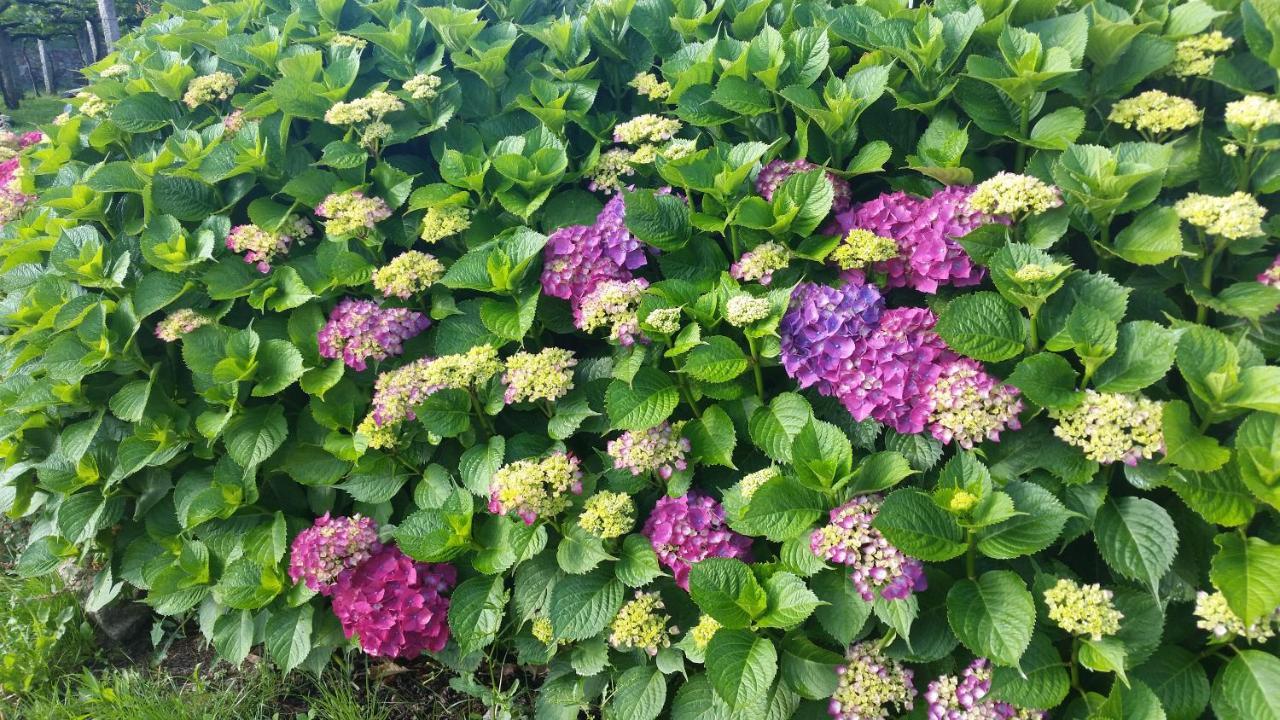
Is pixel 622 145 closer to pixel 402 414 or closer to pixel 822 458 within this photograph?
pixel 402 414

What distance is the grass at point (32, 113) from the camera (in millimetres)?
14766

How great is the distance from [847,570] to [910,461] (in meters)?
0.34

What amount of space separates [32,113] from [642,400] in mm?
19846

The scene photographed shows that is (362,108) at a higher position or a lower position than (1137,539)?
higher

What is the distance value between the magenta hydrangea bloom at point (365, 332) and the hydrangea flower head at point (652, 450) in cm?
86

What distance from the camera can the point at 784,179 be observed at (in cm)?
251

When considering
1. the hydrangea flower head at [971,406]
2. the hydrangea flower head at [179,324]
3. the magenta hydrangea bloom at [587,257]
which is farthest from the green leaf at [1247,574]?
the hydrangea flower head at [179,324]

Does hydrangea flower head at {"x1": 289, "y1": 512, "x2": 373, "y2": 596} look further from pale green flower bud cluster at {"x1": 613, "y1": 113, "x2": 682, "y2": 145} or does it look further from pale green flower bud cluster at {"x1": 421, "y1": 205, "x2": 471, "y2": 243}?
pale green flower bud cluster at {"x1": 613, "y1": 113, "x2": 682, "y2": 145}

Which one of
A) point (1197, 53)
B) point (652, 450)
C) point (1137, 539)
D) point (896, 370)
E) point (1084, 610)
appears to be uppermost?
point (1197, 53)

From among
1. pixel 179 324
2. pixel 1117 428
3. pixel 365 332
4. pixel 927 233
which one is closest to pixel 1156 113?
pixel 927 233

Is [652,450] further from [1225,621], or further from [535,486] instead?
[1225,621]

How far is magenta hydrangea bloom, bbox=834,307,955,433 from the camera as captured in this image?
2127 mm

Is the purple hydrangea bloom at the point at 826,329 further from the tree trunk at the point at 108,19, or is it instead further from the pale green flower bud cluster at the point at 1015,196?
the tree trunk at the point at 108,19

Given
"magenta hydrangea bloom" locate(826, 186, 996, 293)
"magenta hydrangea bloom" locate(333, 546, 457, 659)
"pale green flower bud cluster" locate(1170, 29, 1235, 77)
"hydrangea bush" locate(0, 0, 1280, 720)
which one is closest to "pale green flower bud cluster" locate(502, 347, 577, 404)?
"hydrangea bush" locate(0, 0, 1280, 720)
